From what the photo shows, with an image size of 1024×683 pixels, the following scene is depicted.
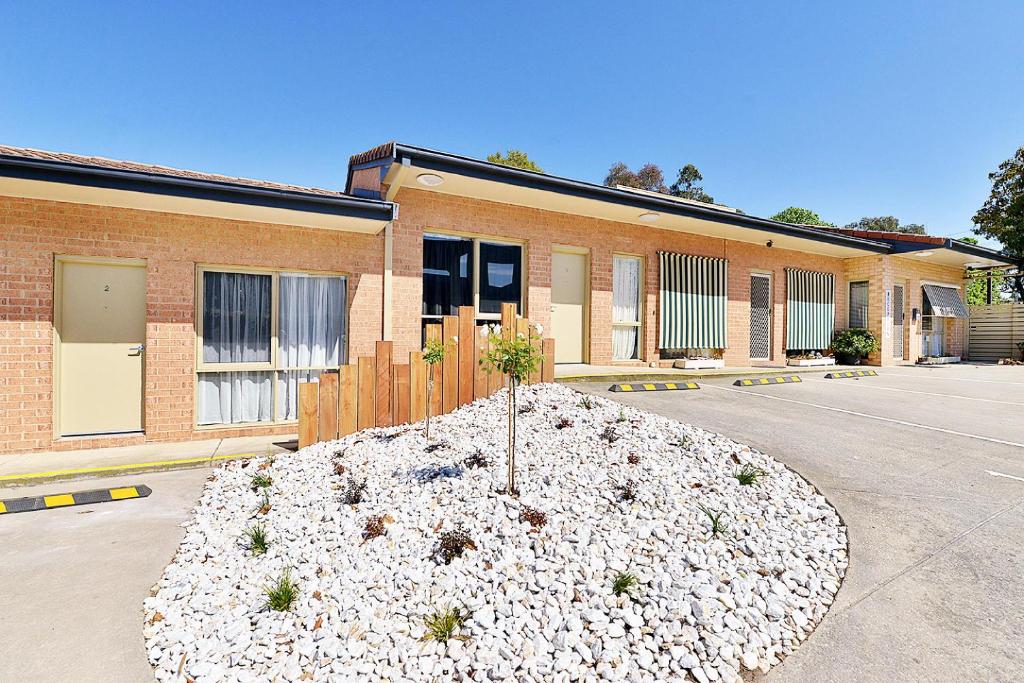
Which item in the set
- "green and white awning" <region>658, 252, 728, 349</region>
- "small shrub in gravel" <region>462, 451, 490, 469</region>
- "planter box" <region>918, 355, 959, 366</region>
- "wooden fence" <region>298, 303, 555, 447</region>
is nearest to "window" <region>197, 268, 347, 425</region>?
"wooden fence" <region>298, 303, 555, 447</region>

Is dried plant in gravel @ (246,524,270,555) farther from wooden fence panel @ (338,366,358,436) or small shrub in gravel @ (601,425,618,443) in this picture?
small shrub in gravel @ (601,425,618,443)

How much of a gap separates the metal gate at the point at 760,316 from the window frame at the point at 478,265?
638cm

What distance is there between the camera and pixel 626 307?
9203mm

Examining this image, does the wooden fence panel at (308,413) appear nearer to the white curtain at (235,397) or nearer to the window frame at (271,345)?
the window frame at (271,345)

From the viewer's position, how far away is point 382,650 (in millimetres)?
2100

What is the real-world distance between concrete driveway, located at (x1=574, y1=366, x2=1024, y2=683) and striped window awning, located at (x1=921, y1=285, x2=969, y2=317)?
27.4ft

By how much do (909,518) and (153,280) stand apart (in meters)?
8.38

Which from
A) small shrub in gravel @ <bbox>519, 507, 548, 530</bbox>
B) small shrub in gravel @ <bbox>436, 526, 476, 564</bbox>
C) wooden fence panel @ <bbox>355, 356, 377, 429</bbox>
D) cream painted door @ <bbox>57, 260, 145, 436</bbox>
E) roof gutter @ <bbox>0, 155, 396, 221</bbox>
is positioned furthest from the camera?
cream painted door @ <bbox>57, 260, 145, 436</bbox>

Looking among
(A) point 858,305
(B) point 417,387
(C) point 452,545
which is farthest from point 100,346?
(A) point 858,305

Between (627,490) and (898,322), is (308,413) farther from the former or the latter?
(898,322)

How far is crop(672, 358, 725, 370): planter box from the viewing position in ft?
31.3

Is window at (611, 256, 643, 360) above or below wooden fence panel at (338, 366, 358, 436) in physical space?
above

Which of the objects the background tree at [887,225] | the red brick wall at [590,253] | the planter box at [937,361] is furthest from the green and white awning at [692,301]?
the background tree at [887,225]

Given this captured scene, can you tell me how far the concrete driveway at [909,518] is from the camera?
198cm
